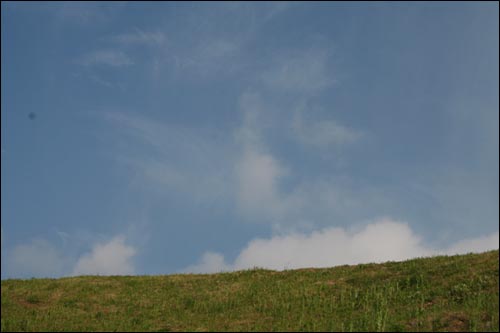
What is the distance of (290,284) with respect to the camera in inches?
1284

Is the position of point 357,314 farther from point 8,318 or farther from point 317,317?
point 8,318

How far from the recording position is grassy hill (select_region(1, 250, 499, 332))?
24.5m

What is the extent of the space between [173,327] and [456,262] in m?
18.7

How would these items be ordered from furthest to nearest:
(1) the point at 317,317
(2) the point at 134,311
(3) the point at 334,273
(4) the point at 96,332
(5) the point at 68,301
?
1. (3) the point at 334,273
2. (5) the point at 68,301
3. (2) the point at 134,311
4. (1) the point at 317,317
5. (4) the point at 96,332

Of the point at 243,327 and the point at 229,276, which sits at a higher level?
the point at 229,276

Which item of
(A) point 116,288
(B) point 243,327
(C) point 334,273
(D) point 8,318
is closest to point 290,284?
(C) point 334,273

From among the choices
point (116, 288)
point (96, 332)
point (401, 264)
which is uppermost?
point (401, 264)

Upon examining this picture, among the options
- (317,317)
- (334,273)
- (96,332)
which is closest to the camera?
(96,332)

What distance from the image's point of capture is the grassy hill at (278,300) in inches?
965

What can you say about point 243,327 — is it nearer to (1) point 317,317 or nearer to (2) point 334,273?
(1) point 317,317

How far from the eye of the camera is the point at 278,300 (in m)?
29.2

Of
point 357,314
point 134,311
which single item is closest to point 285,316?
point 357,314

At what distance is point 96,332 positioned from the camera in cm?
2375

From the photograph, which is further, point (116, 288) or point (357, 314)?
point (116, 288)
